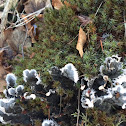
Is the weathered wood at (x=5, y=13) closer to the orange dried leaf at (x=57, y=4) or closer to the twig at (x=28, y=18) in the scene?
the twig at (x=28, y=18)

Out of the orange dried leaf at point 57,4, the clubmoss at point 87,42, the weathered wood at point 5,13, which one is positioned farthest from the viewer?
the weathered wood at point 5,13

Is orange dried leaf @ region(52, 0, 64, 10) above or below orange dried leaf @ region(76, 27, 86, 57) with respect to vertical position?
above

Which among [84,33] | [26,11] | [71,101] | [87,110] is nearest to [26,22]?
[26,11]

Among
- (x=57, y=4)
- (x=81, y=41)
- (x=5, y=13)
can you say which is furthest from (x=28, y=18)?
(x=81, y=41)

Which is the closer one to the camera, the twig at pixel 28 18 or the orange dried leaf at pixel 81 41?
the orange dried leaf at pixel 81 41

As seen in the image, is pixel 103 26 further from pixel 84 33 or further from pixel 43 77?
pixel 43 77

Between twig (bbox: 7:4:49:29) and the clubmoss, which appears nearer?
the clubmoss

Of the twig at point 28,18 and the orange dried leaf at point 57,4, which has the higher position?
the orange dried leaf at point 57,4

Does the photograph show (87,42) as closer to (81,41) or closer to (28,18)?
(81,41)

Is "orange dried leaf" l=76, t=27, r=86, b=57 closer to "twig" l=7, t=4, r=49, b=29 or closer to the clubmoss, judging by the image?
the clubmoss

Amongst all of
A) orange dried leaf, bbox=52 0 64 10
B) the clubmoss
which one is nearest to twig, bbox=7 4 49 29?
orange dried leaf, bbox=52 0 64 10

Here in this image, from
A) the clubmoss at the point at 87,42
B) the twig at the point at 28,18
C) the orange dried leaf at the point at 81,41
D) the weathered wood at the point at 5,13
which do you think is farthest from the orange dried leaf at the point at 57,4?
the weathered wood at the point at 5,13
